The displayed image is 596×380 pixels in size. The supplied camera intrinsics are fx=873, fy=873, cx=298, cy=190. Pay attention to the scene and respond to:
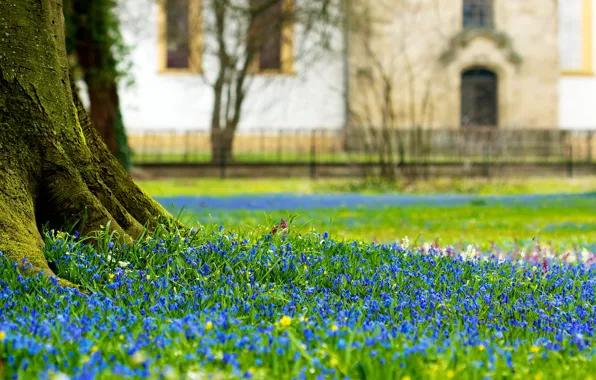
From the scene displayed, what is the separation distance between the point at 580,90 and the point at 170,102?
56.5 ft

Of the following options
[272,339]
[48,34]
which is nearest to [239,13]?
[48,34]

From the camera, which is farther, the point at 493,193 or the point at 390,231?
the point at 493,193

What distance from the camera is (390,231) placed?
9336 millimetres

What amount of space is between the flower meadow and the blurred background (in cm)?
1041

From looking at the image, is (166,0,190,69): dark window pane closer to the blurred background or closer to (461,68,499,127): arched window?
the blurred background

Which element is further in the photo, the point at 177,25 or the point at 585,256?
the point at 177,25

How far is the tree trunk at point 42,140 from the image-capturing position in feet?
15.2

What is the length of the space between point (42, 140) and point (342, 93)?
27.2 meters

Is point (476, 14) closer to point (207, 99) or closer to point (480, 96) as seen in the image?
→ point (480, 96)

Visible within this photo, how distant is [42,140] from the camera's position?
4746 millimetres

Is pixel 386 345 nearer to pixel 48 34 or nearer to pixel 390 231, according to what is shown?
pixel 48 34

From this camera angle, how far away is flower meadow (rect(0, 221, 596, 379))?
2939mm

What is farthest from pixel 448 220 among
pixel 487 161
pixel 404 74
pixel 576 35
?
pixel 576 35

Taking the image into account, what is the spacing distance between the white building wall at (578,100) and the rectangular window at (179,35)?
15.5 meters
